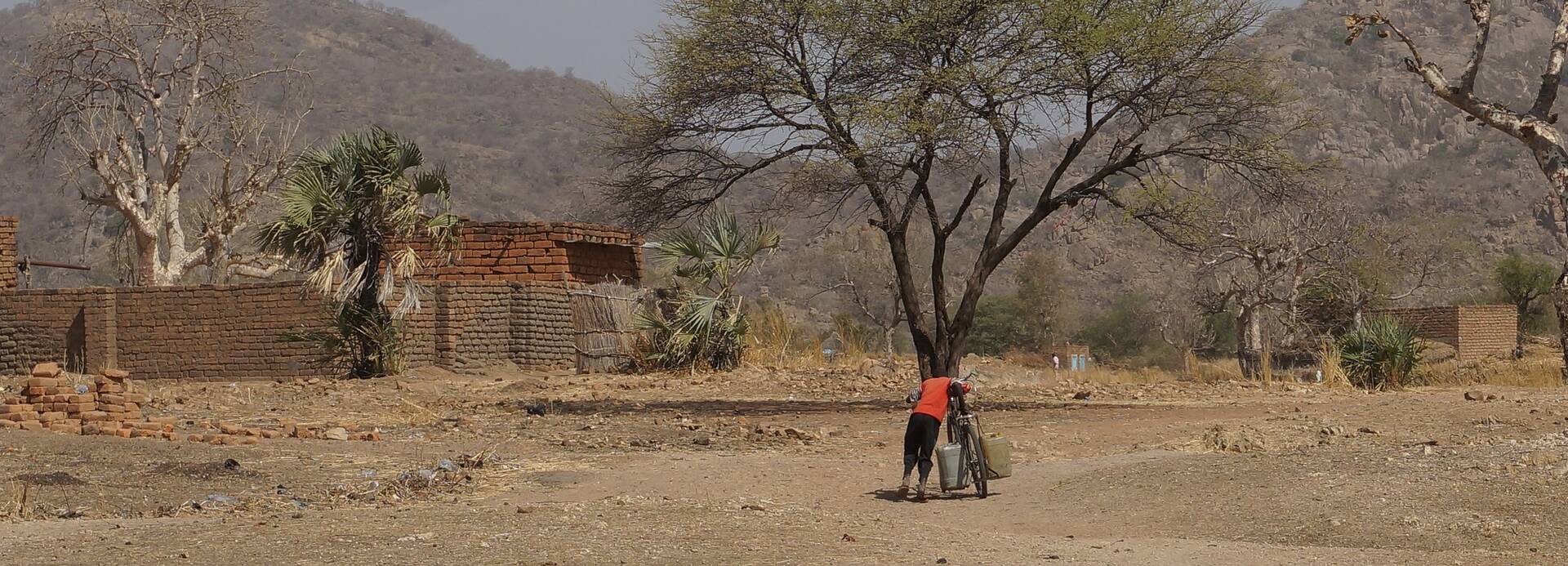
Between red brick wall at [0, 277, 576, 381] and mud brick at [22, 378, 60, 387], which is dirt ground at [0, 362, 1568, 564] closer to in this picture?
mud brick at [22, 378, 60, 387]

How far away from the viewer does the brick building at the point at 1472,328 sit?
37500mm

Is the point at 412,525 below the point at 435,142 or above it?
below

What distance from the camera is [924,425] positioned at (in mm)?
10758

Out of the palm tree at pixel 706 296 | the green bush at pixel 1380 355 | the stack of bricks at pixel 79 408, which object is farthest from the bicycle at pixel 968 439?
the green bush at pixel 1380 355

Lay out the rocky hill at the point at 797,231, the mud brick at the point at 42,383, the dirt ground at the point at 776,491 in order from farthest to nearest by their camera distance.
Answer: the rocky hill at the point at 797,231 → the mud brick at the point at 42,383 → the dirt ground at the point at 776,491

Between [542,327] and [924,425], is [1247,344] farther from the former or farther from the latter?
[924,425]

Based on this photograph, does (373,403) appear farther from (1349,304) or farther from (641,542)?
(1349,304)

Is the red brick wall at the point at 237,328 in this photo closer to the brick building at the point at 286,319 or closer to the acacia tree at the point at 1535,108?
the brick building at the point at 286,319

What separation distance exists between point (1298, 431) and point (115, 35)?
27826 millimetres

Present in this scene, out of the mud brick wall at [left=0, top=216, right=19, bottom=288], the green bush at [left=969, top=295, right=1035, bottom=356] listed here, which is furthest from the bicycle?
the green bush at [left=969, top=295, right=1035, bottom=356]

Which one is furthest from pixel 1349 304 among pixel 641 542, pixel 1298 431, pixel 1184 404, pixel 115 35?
pixel 641 542

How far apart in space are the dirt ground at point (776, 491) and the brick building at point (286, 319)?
4829 mm

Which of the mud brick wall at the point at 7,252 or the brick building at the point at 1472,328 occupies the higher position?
the mud brick wall at the point at 7,252

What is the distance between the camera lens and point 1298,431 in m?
14.3
